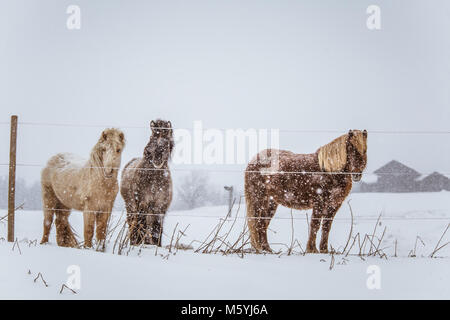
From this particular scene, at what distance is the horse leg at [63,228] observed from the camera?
4.07 metres

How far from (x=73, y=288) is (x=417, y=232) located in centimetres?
393

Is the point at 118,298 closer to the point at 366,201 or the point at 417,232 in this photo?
the point at 366,201

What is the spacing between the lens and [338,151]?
382cm

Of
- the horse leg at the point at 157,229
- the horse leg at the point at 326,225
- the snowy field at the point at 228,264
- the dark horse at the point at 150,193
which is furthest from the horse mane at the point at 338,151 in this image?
the horse leg at the point at 157,229

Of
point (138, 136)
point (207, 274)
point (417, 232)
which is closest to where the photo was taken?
point (207, 274)

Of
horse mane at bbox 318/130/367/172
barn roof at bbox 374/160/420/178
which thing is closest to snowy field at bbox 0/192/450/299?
barn roof at bbox 374/160/420/178

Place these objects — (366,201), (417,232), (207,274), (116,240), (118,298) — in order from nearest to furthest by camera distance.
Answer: (118,298), (207,274), (116,240), (366,201), (417,232)

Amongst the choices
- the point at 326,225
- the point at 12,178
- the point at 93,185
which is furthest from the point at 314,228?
the point at 12,178

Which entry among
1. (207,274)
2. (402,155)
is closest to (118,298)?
(207,274)

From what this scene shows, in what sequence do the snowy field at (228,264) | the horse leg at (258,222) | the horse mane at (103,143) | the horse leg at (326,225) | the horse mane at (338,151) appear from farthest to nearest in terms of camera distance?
the horse leg at (258,222), the horse leg at (326,225), the horse mane at (338,151), the horse mane at (103,143), the snowy field at (228,264)

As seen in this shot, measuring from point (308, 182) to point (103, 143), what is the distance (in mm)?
2031

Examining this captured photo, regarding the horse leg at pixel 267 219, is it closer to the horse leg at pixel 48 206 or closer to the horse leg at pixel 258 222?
the horse leg at pixel 258 222

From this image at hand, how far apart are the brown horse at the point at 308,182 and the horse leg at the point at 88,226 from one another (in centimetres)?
154

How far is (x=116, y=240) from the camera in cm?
371
